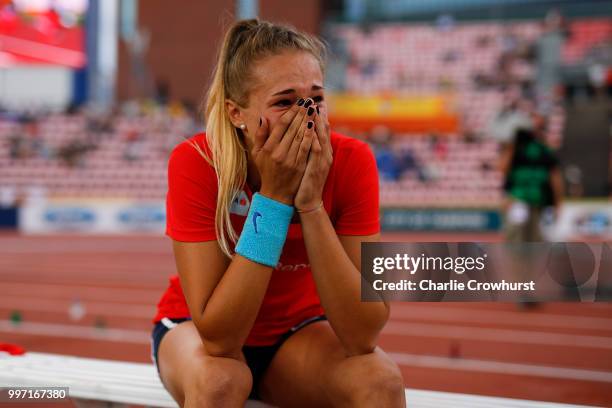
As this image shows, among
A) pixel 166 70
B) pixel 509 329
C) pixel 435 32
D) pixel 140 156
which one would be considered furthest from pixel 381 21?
pixel 509 329

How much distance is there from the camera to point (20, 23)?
85.6 feet

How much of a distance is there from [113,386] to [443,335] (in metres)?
3.96

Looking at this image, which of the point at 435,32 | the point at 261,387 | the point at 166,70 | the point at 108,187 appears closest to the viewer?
the point at 261,387

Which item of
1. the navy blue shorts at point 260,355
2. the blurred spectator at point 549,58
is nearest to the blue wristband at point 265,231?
the navy blue shorts at point 260,355

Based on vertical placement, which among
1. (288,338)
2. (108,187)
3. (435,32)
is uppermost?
(435,32)

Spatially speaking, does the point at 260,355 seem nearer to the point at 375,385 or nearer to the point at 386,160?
the point at 375,385

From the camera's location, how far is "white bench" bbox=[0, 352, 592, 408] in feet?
7.70

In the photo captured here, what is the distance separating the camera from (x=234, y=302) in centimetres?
198

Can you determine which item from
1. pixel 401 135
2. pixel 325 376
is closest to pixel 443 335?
pixel 325 376

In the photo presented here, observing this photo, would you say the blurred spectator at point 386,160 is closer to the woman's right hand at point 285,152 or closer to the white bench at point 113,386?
the white bench at point 113,386

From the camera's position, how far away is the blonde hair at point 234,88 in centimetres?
212

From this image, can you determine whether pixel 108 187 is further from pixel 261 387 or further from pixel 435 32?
pixel 261 387

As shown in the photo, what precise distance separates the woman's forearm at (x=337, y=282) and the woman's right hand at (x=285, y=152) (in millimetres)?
97

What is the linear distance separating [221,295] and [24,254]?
1205 cm
